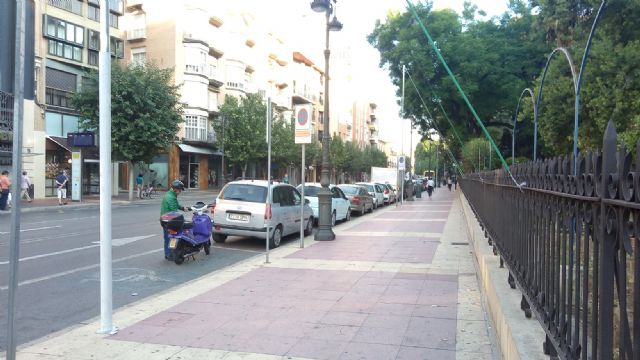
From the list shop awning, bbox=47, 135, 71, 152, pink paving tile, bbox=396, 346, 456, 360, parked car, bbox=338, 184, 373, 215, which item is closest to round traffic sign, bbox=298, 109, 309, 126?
pink paving tile, bbox=396, 346, 456, 360

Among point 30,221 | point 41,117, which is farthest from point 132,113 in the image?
point 30,221

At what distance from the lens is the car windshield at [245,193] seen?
483 inches

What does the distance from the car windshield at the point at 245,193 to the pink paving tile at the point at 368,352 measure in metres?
7.54

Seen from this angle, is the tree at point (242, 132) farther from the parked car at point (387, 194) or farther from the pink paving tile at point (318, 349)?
the pink paving tile at point (318, 349)

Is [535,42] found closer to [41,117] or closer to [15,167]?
[41,117]

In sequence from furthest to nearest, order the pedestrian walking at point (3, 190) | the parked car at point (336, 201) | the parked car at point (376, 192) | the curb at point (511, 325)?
the parked car at point (376, 192), the pedestrian walking at point (3, 190), the parked car at point (336, 201), the curb at point (511, 325)

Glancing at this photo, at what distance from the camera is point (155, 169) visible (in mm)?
44875

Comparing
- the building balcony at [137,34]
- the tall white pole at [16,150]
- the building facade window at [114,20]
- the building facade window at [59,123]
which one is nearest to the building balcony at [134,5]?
the building balcony at [137,34]

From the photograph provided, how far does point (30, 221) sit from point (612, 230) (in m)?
18.6

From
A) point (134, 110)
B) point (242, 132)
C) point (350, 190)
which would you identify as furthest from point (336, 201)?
point (242, 132)

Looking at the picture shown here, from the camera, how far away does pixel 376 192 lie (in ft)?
96.6

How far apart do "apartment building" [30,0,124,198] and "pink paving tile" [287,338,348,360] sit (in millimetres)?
27517

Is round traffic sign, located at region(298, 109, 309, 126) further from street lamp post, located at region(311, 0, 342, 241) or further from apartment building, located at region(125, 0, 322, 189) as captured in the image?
apartment building, located at region(125, 0, 322, 189)

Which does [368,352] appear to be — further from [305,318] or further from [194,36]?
[194,36]
